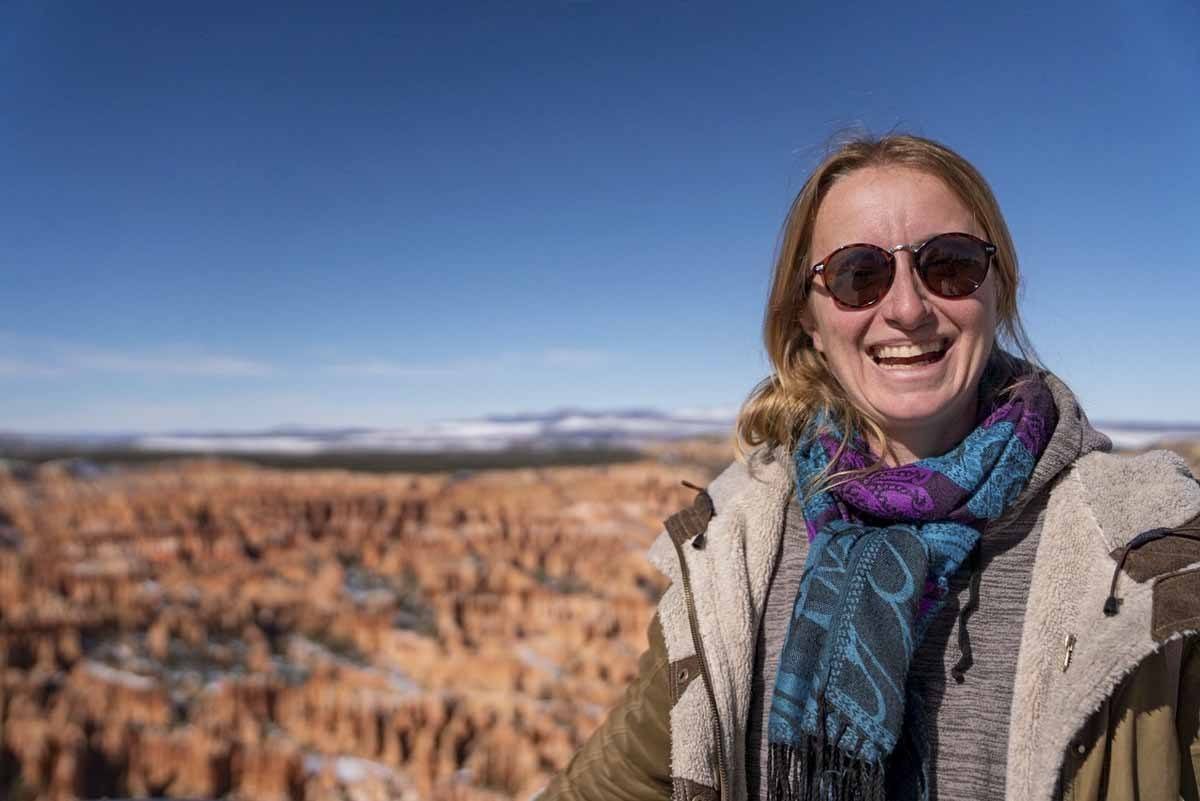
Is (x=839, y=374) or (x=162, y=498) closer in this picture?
(x=839, y=374)

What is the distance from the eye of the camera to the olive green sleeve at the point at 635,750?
1.35m

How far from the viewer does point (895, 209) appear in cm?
134

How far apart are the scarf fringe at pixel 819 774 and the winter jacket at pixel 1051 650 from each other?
7 cm

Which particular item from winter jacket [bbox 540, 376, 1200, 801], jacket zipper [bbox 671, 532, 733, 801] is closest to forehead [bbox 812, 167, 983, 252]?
winter jacket [bbox 540, 376, 1200, 801]

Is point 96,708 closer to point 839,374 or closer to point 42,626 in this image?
point 42,626

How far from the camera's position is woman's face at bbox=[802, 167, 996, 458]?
4.17 feet

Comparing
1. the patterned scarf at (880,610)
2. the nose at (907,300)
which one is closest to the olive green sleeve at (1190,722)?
the patterned scarf at (880,610)

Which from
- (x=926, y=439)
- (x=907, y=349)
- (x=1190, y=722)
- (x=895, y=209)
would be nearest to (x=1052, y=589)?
(x=1190, y=722)

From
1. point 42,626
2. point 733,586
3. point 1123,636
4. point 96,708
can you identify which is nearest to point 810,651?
point 733,586

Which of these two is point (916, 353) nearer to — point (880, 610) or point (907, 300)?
point (907, 300)

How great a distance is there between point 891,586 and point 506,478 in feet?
15.5

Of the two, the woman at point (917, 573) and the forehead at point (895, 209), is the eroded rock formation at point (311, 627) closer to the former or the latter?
the woman at point (917, 573)

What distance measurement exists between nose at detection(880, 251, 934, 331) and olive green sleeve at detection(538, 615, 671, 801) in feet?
2.24

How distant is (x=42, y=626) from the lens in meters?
3.80
